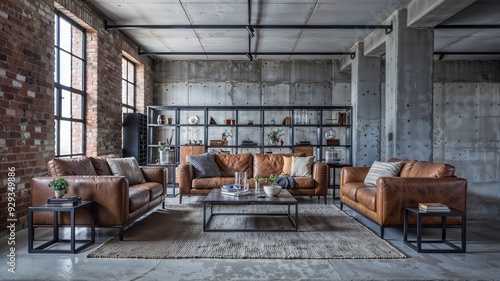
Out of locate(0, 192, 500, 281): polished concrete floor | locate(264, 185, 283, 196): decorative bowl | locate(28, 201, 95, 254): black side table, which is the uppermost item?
locate(264, 185, 283, 196): decorative bowl

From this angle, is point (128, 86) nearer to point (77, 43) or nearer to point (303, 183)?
point (77, 43)

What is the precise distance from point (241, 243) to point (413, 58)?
4.32 metres

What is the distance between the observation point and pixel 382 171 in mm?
5043

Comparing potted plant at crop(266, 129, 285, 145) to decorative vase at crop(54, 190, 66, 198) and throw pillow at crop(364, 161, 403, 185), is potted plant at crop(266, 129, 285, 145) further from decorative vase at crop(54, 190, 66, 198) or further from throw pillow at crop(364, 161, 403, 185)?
decorative vase at crop(54, 190, 66, 198)

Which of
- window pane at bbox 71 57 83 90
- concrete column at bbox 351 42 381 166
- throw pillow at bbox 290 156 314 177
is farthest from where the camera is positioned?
concrete column at bbox 351 42 381 166

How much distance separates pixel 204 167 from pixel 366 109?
405 cm

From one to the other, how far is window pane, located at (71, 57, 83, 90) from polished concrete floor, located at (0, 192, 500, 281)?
328cm

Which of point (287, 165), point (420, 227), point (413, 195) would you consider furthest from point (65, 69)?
point (420, 227)

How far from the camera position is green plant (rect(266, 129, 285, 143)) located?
8.59m

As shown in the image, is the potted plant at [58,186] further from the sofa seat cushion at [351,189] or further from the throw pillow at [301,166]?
the throw pillow at [301,166]

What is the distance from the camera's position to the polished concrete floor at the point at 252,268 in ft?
9.36

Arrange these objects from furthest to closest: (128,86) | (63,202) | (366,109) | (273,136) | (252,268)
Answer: (273,136), (128,86), (366,109), (63,202), (252,268)

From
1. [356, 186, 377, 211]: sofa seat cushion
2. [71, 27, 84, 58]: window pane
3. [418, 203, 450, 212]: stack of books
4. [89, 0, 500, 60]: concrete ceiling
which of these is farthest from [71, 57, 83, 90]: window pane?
[418, 203, 450, 212]: stack of books

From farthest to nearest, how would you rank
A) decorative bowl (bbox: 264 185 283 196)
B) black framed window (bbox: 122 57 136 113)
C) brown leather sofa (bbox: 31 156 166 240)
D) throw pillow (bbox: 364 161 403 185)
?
black framed window (bbox: 122 57 136 113), throw pillow (bbox: 364 161 403 185), decorative bowl (bbox: 264 185 283 196), brown leather sofa (bbox: 31 156 166 240)
